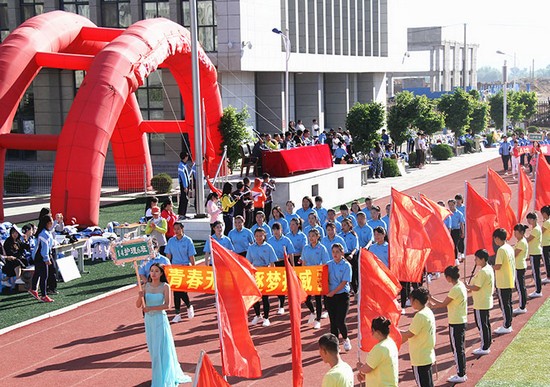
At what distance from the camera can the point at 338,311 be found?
13.9 meters

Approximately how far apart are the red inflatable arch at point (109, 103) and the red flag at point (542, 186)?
11339mm

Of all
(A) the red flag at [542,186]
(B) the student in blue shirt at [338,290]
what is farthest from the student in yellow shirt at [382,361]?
(A) the red flag at [542,186]

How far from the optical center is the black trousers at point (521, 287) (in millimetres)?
15547

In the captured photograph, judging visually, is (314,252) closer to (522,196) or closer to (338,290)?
(338,290)

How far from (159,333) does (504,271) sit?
19.2ft

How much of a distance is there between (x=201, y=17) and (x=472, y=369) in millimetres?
34257

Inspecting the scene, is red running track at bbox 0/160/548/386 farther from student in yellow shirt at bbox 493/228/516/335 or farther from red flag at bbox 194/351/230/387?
red flag at bbox 194/351/230/387

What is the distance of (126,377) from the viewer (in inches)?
504

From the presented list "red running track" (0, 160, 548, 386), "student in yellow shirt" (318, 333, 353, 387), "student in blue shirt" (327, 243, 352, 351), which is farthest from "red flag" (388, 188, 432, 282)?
"student in yellow shirt" (318, 333, 353, 387)

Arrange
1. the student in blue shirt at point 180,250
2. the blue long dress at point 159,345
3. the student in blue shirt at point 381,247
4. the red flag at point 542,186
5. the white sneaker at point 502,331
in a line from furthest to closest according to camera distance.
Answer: the red flag at point 542,186 → the student in blue shirt at point 180,250 → the student in blue shirt at point 381,247 → the white sneaker at point 502,331 → the blue long dress at point 159,345

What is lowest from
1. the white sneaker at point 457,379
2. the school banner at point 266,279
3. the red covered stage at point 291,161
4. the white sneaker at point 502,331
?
the white sneaker at point 457,379

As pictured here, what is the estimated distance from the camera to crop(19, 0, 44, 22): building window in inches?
1756

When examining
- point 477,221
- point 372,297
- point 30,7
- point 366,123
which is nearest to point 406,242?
point 477,221

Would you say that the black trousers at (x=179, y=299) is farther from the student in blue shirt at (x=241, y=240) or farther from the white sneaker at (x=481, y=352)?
the white sneaker at (x=481, y=352)
